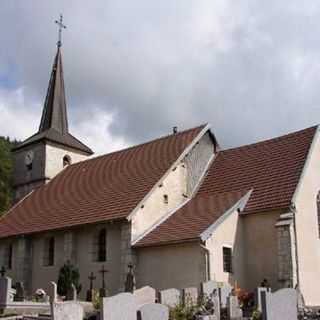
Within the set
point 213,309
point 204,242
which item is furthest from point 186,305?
point 204,242

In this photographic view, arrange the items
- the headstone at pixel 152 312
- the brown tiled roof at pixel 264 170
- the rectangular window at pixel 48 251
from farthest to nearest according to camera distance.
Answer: the rectangular window at pixel 48 251 → the brown tiled roof at pixel 264 170 → the headstone at pixel 152 312

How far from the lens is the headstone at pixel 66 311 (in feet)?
35.8

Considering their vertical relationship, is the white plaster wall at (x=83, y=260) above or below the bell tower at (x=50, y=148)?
below

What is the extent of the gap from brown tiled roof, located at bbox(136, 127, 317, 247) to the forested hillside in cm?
2110

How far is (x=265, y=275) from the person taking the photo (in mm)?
23266

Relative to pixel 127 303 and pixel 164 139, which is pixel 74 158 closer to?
pixel 164 139

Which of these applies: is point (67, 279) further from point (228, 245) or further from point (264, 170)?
point (264, 170)

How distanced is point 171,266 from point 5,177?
2694 cm

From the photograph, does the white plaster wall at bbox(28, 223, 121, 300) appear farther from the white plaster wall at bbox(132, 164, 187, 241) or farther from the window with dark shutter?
the white plaster wall at bbox(132, 164, 187, 241)

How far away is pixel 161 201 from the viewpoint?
86.0 feet

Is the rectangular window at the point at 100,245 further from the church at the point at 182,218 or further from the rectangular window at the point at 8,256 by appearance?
the rectangular window at the point at 8,256

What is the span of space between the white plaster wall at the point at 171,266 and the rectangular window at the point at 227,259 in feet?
5.02

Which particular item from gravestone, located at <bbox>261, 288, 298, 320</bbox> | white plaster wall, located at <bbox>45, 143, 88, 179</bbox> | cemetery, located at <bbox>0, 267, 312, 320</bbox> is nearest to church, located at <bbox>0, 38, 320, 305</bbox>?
cemetery, located at <bbox>0, 267, 312, 320</bbox>

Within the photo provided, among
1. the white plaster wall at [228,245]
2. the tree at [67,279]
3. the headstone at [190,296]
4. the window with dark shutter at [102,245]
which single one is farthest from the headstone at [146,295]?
the window with dark shutter at [102,245]
